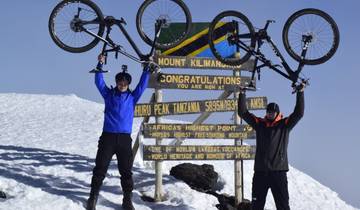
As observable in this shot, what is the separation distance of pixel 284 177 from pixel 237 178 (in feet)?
11.0

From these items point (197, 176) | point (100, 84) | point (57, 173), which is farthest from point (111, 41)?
point (197, 176)

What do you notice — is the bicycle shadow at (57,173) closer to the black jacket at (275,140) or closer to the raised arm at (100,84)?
the raised arm at (100,84)

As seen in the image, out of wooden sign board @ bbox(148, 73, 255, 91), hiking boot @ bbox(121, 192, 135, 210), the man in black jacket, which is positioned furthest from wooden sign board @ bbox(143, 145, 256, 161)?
the man in black jacket

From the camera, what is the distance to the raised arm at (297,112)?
8031mm

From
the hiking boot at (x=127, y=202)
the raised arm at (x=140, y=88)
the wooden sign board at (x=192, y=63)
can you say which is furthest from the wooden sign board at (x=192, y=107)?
the hiking boot at (x=127, y=202)

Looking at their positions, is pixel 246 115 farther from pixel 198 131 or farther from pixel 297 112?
pixel 198 131

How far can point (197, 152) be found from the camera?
11.0 m

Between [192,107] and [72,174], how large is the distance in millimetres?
2950

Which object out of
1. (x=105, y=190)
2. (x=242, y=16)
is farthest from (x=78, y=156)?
(x=242, y=16)

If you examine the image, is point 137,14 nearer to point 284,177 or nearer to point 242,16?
point 242,16

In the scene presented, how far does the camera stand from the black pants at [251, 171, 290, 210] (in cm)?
791

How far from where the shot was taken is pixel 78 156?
13219 mm

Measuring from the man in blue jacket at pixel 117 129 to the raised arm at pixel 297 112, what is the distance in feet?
8.48

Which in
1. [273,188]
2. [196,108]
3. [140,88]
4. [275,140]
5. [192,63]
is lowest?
[273,188]
